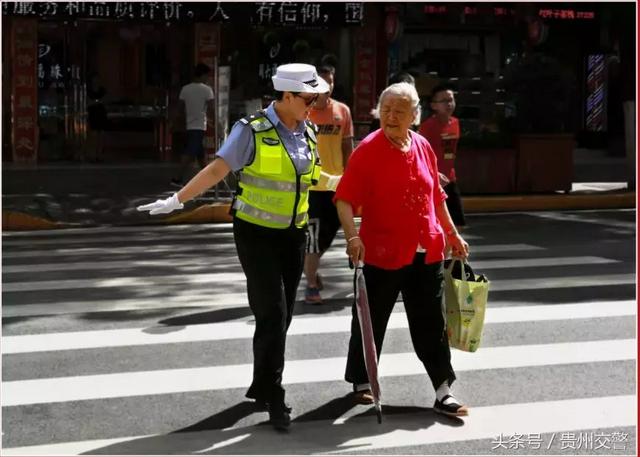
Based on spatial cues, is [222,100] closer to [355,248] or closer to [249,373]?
[249,373]

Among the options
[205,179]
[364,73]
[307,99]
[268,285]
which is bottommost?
[268,285]

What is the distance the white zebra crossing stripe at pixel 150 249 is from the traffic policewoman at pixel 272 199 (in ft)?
20.6

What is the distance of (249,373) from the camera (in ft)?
23.3

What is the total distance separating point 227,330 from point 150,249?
432 centimetres

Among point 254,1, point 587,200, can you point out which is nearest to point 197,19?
point 254,1

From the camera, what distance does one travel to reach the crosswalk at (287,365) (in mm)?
5867

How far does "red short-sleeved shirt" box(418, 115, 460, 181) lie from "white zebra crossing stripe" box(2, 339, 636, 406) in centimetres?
237

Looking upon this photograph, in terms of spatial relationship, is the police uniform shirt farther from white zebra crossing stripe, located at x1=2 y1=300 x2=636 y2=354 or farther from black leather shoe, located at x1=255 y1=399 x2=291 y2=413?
white zebra crossing stripe, located at x1=2 y1=300 x2=636 y2=354

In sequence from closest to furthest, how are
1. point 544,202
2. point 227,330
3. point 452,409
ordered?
point 452,409, point 227,330, point 544,202

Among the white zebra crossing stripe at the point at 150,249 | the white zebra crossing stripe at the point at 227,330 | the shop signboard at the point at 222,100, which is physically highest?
the shop signboard at the point at 222,100

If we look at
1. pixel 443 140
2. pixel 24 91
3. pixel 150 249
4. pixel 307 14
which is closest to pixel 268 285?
pixel 443 140

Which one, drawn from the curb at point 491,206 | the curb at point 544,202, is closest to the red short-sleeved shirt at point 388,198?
the curb at point 491,206

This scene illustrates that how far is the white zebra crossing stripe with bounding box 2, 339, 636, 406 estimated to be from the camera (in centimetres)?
669

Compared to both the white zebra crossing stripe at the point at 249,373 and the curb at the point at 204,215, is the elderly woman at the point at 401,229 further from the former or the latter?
the curb at the point at 204,215
